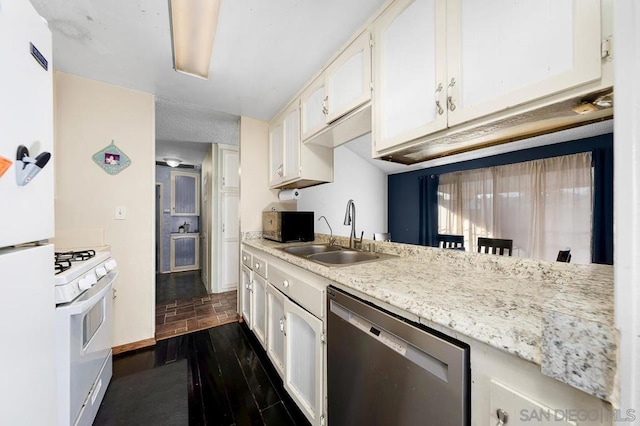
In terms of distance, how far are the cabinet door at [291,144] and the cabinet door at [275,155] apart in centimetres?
10

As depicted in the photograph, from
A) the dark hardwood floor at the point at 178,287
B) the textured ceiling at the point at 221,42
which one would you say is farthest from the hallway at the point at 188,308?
the textured ceiling at the point at 221,42

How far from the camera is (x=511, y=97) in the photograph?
74 cm

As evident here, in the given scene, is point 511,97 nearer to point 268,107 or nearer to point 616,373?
point 616,373

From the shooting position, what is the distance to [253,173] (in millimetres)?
2592

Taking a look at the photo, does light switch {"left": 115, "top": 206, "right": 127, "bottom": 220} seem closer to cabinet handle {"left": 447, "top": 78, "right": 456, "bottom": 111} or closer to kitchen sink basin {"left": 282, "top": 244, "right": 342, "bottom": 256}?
kitchen sink basin {"left": 282, "top": 244, "right": 342, "bottom": 256}

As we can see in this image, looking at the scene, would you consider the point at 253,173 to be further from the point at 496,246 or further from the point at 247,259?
the point at 496,246

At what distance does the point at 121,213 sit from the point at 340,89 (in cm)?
213

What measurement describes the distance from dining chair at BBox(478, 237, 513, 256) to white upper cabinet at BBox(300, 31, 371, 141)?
6.81 feet

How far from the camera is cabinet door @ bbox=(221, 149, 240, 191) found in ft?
11.3

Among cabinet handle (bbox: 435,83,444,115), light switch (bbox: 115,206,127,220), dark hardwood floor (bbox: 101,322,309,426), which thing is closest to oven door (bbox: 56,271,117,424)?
dark hardwood floor (bbox: 101,322,309,426)

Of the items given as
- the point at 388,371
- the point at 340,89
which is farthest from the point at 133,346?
the point at 340,89

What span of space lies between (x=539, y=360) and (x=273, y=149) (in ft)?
8.32

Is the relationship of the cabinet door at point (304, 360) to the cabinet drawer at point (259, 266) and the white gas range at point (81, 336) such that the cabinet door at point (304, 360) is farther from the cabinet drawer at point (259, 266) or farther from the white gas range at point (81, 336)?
the white gas range at point (81, 336)

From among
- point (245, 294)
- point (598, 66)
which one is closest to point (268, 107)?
point (245, 294)
